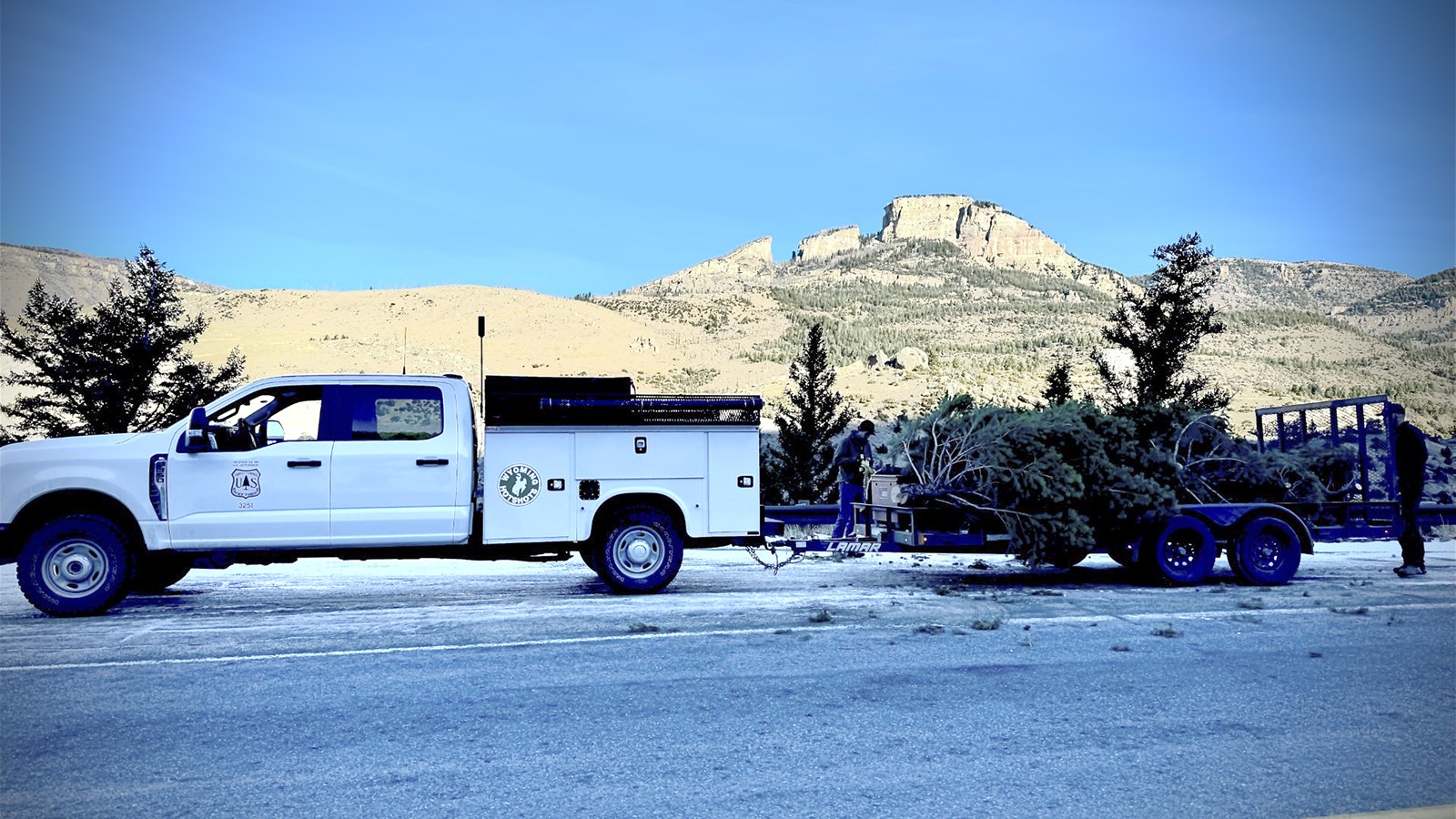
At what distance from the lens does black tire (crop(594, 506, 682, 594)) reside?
10.8 m

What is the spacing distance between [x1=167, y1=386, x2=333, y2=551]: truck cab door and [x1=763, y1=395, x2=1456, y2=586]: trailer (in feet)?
15.3

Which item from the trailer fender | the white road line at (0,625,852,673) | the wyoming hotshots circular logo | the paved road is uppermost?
the wyoming hotshots circular logo

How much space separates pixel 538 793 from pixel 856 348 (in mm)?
73016

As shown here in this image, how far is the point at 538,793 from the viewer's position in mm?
4848

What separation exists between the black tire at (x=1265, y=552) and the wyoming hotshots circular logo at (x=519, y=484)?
762 cm

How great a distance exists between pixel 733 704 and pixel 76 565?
6.62 metres

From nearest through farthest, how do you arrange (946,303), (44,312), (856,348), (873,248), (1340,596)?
1. (1340,596)
2. (44,312)
3. (856,348)
4. (946,303)
5. (873,248)

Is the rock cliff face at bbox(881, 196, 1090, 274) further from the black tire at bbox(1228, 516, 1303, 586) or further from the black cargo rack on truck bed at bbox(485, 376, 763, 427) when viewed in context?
the black cargo rack on truck bed at bbox(485, 376, 763, 427)

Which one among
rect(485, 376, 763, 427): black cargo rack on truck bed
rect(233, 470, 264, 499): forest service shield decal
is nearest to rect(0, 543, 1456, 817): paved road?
rect(233, 470, 264, 499): forest service shield decal

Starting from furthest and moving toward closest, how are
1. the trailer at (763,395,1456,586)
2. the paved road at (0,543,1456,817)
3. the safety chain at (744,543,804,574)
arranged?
1. the safety chain at (744,543,804,574)
2. the trailer at (763,395,1456,586)
3. the paved road at (0,543,1456,817)

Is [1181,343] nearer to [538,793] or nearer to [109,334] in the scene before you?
[109,334]

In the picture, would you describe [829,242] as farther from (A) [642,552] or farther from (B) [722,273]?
(A) [642,552]

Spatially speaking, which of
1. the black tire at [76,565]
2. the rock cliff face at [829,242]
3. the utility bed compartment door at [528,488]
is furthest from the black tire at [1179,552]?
the rock cliff face at [829,242]

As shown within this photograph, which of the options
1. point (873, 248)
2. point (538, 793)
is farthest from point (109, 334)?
point (873, 248)
